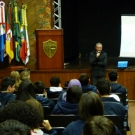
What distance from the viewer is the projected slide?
1040cm

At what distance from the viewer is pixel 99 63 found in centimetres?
812

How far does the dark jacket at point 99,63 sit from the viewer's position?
811 centimetres

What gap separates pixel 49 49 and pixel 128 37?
9.24 ft

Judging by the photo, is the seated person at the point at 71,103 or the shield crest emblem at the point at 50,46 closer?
the seated person at the point at 71,103

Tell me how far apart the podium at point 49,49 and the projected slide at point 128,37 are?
246cm

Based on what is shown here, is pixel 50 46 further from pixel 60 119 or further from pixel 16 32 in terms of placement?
pixel 60 119

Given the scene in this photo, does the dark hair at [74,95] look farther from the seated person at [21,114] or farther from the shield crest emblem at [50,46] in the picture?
the shield crest emblem at [50,46]

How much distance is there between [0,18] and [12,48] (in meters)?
0.80

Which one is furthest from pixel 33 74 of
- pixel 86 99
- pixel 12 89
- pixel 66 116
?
pixel 86 99

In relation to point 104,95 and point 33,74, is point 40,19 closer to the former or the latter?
point 33,74

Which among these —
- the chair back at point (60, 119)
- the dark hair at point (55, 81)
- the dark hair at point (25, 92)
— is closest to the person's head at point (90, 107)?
the chair back at point (60, 119)

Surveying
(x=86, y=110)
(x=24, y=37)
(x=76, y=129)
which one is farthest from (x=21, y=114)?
(x=24, y=37)

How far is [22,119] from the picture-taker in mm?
2166

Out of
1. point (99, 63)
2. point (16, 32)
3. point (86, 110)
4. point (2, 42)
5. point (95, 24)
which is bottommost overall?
point (86, 110)
